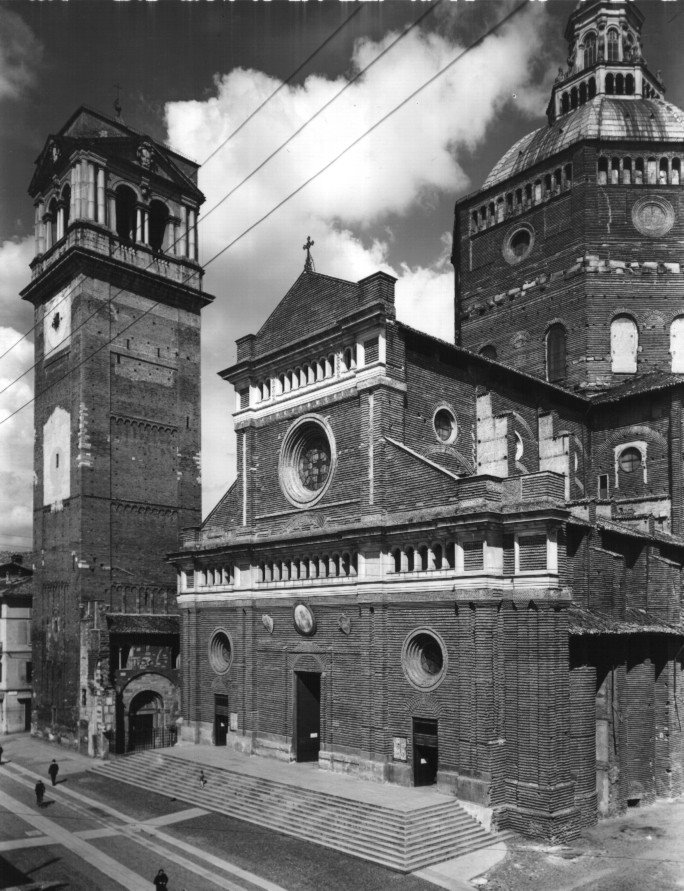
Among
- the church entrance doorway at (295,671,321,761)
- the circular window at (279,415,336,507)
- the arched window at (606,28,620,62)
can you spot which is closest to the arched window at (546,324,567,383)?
the circular window at (279,415,336,507)

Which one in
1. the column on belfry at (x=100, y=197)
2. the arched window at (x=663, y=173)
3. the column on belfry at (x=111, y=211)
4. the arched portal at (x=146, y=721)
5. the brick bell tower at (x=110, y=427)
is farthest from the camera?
the column on belfry at (x=111, y=211)

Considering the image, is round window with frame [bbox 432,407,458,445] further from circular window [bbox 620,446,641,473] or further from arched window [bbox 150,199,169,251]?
arched window [bbox 150,199,169,251]

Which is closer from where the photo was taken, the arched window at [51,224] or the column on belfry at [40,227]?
the arched window at [51,224]

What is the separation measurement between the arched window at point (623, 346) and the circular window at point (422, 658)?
1755cm

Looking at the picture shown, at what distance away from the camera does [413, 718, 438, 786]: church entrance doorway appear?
2306 cm

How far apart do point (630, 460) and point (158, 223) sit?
25455 millimetres

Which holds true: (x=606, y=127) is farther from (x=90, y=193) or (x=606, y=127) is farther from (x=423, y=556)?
(x=423, y=556)

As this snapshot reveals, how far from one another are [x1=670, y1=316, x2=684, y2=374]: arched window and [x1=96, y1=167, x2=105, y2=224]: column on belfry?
84.3 feet

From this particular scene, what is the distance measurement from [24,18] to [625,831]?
22891 millimetres

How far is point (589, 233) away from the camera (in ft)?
118

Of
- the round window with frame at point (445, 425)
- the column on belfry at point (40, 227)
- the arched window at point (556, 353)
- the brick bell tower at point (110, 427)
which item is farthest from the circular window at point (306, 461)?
the column on belfry at point (40, 227)

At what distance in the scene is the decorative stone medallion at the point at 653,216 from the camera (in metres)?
36.0

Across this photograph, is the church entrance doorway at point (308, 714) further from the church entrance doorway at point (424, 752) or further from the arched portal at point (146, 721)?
the arched portal at point (146, 721)

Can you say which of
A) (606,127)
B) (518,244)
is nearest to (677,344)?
(518,244)
